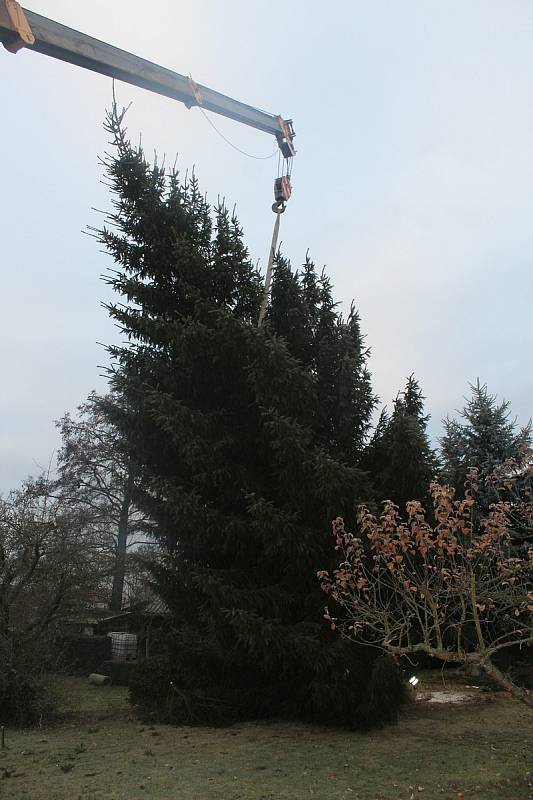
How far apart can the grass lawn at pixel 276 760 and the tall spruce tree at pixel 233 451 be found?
741 mm

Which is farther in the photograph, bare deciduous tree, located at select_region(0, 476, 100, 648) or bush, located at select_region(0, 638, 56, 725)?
bare deciduous tree, located at select_region(0, 476, 100, 648)

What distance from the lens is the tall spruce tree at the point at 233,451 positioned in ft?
33.3

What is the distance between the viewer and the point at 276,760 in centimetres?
852

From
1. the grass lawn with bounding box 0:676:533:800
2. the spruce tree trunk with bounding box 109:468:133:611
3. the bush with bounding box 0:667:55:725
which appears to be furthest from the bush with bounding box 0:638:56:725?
the spruce tree trunk with bounding box 109:468:133:611

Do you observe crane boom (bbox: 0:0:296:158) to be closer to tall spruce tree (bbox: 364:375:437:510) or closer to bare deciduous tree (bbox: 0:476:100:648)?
tall spruce tree (bbox: 364:375:437:510)

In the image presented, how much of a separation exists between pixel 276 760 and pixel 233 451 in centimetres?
502

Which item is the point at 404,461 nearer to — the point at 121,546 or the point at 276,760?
the point at 276,760

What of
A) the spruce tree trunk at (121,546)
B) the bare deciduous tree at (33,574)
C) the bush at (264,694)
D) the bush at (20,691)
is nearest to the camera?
the bush at (264,694)

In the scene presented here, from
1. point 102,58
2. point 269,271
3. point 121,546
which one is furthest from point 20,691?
point 121,546

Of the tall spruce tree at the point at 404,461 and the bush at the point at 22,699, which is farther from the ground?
the tall spruce tree at the point at 404,461

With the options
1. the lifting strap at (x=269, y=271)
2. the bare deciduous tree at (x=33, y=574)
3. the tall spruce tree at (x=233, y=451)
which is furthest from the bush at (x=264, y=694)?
the lifting strap at (x=269, y=271)

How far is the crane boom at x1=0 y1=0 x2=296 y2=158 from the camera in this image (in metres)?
9.20

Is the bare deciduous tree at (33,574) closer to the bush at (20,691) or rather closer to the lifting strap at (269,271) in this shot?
the bush at (20,691)

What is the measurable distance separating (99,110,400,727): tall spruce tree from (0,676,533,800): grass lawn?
0.74 m
